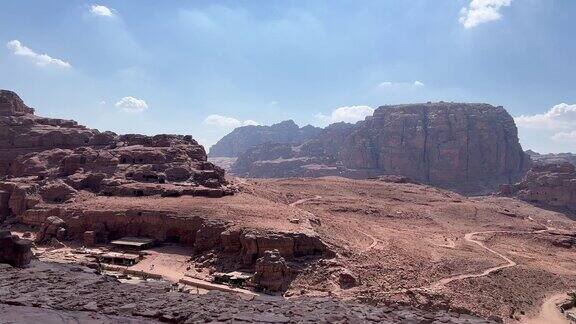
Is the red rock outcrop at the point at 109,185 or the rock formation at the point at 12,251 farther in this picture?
the red rock outcrop at the point at 109,185

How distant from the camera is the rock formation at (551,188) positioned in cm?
6994

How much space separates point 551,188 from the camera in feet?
236

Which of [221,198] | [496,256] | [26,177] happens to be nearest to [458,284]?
[496,256]

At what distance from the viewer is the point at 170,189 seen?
36188 mm

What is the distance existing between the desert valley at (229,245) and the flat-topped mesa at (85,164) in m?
0.15

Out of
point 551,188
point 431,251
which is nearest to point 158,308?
point 431,251

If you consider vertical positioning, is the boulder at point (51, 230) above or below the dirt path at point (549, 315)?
above

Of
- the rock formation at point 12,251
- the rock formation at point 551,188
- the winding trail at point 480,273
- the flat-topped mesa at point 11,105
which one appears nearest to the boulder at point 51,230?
the rock formation at point 12,251

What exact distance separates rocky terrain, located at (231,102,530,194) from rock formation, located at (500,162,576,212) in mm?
Result: 16752

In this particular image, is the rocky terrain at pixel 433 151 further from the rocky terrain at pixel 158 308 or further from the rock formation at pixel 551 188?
the rocky terrain at pixel 158 308

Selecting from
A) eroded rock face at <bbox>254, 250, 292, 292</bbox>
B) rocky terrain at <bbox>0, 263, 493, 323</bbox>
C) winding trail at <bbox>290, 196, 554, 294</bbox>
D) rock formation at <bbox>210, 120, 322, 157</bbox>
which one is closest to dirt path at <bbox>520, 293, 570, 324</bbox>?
winding trail at <bbox>290, 196, 554, 294</bbox>

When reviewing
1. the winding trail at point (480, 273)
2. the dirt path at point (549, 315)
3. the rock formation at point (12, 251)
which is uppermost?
the rock formation at point (12, 251)

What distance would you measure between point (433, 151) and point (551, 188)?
117 ft

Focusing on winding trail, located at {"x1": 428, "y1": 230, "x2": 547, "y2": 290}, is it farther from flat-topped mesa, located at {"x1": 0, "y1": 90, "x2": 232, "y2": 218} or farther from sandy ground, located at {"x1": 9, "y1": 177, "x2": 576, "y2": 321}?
flat-topped mesa, located at {"x1": 0, "y1": 90, "x2": 232, "y2": 218}
